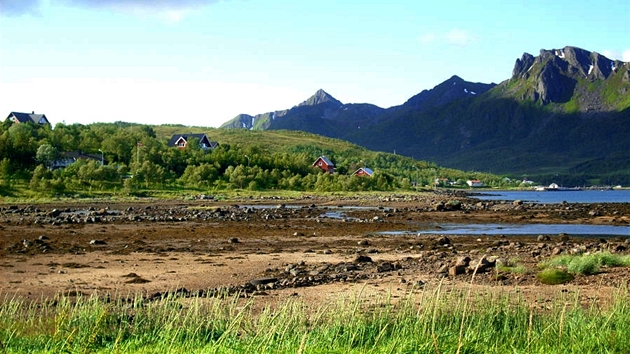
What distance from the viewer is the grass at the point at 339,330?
36.8ft

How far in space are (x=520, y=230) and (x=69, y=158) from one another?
243ft

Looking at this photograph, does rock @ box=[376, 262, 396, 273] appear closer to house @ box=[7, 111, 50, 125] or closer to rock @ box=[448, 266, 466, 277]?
rock @ box=[448, 266, 466, 277]

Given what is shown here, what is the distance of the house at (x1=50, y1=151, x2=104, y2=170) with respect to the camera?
93.6 m

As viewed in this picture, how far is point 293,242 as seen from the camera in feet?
112

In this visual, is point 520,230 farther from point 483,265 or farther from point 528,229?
point 483,265

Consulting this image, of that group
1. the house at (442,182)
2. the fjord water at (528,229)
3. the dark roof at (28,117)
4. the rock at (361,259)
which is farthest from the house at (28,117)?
the rock at (361,259)

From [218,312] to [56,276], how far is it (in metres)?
9.43

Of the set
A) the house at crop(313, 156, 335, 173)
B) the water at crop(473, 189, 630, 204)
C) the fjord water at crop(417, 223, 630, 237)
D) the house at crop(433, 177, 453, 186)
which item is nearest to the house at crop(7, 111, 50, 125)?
the house at crop(313, 156, 335, 173)

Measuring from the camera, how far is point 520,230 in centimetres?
4481

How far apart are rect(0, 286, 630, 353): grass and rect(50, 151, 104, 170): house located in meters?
79.8

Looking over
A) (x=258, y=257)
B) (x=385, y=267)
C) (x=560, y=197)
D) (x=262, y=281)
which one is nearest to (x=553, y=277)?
(x=385, y=267)

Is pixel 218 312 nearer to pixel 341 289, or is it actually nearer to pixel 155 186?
pixel 341 289

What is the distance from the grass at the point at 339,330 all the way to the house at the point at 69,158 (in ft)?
262

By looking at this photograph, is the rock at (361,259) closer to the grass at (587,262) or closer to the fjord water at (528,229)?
the grass at (587,262)
